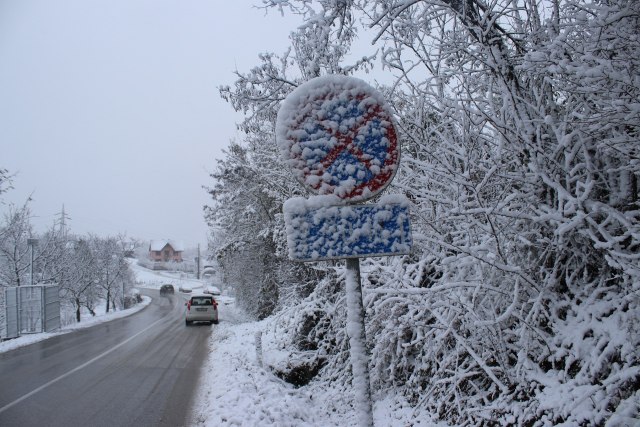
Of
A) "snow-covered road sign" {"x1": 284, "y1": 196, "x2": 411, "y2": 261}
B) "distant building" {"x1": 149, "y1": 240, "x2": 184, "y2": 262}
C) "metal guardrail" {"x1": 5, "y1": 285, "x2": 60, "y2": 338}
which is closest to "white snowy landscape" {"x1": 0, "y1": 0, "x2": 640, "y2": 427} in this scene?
"snow-covered road sign" {"x1": 284, "y1": 196, "x2": 411, "y2": 261}

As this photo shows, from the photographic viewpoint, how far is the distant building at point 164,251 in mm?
113000

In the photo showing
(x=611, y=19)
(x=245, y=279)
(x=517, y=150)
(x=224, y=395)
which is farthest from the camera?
(x=245, y=279)

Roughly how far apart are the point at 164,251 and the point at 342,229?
400ft

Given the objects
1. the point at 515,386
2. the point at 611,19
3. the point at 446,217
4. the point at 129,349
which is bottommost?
the point at 129,349

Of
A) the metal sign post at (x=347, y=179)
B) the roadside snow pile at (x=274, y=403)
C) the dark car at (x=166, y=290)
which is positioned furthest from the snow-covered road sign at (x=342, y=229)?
the dark car at (x=166, y=290)

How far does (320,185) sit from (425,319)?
3745 millimetres

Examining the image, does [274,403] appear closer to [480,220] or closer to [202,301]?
[480,220]

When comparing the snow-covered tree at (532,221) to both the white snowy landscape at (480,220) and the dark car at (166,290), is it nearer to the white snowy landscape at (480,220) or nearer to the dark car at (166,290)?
the white snowy landscape at (480,220)

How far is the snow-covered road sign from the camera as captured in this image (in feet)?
5.63

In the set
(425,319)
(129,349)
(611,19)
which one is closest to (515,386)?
(425,319)

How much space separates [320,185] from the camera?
1.83 metres

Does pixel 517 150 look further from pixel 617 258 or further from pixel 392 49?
pixel 392 49

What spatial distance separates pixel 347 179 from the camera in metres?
1.81

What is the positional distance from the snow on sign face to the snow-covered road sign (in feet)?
0.34
